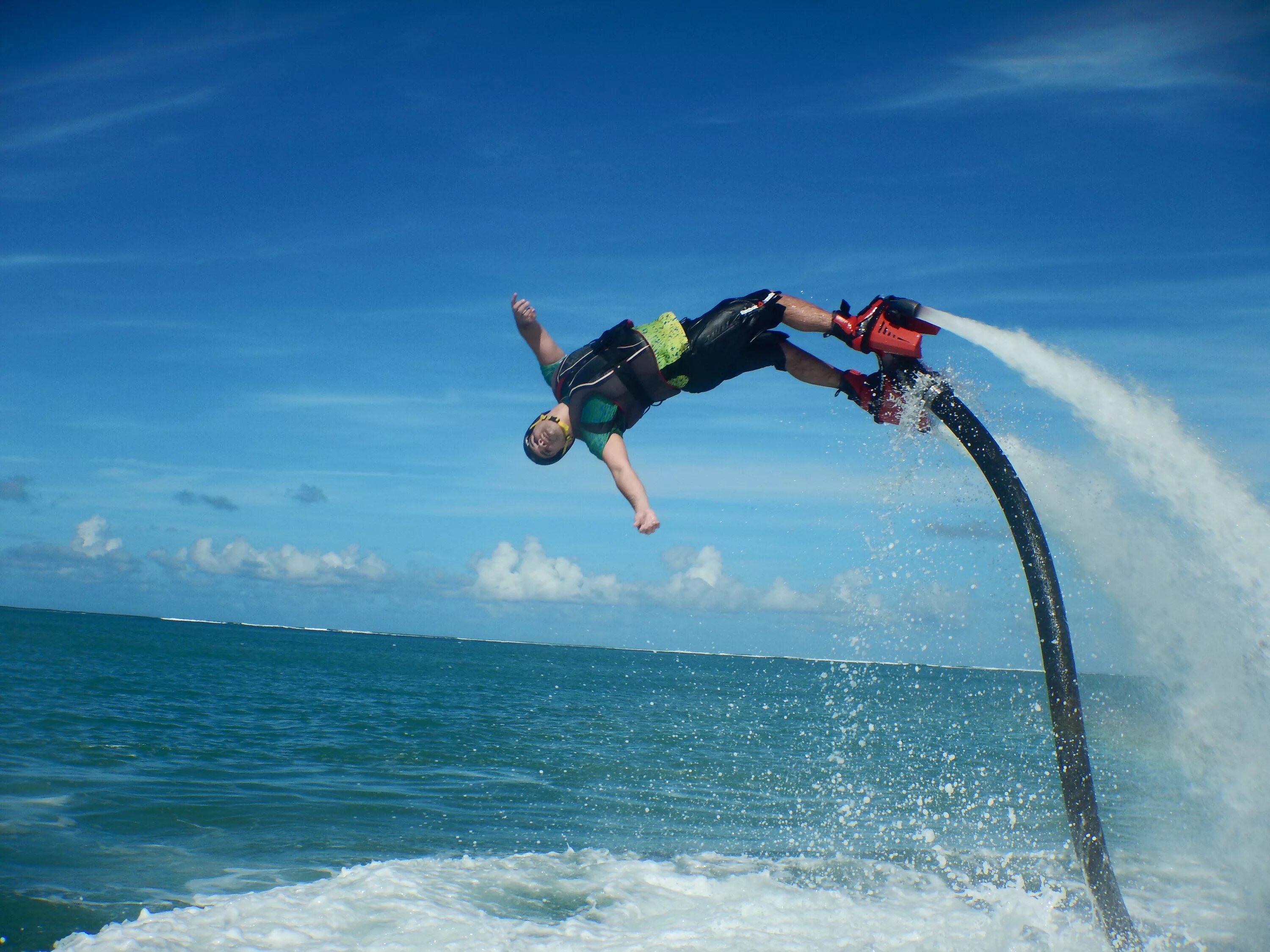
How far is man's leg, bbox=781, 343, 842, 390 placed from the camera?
7.43m

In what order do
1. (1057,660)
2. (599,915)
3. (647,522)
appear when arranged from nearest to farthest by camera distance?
1. (647,522)
2. (1057,660)
3. (599,915)

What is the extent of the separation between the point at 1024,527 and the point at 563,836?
31.4ft

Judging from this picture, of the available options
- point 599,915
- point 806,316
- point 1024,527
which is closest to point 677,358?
point 806,316

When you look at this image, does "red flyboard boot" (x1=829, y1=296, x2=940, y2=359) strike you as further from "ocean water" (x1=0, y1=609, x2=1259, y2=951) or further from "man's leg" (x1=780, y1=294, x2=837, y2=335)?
"ocean water" (x1=0, y1=609, x2=1259, y2=951)

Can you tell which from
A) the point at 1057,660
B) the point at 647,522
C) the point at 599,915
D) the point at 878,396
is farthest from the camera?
the point at 599,915

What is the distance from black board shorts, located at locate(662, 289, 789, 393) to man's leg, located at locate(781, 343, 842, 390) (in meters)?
0.17

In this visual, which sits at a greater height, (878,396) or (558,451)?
(878,396)

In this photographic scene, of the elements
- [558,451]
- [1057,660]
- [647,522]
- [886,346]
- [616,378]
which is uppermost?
[886,346]

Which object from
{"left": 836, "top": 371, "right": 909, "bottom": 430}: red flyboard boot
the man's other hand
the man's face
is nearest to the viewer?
the man's other hand

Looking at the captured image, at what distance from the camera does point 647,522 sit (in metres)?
6.06

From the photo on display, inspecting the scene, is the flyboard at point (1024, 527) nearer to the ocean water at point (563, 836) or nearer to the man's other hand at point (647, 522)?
the ocean water at point (563, 836)

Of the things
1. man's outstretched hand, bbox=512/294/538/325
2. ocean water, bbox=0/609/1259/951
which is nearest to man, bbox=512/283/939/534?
man's outstretched hand, bbox=512/294/538/325

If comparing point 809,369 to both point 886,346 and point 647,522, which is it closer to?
point 886,346

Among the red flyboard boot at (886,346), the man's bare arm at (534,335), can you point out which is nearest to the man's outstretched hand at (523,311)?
the man's bare arm at (534,335)
